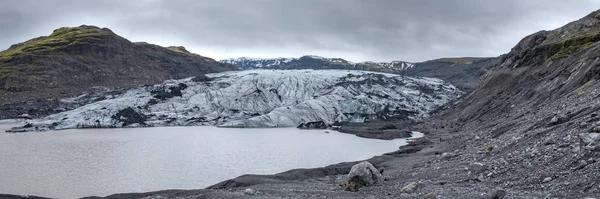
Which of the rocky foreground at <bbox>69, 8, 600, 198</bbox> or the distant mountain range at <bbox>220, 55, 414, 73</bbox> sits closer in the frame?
the rocky foreground at <bbox>69, 8, 600, 198</bbox>

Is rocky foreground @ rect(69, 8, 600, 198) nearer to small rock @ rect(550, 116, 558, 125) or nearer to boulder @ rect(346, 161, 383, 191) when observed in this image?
small rock @ rect(550, 116, 558, 125)

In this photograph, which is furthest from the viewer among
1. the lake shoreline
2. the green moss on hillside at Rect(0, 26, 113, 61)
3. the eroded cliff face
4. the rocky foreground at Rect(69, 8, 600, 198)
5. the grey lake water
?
the green moss on hillside at Rect(0, 26, 113, 61)

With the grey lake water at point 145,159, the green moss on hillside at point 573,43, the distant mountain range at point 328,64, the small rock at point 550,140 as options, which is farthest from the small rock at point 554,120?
the distant mountain range at point 328,64

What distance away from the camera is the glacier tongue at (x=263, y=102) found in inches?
1837

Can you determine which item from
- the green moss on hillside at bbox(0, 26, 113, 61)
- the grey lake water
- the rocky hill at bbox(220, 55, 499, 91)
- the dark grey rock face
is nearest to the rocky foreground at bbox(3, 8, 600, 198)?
the grey lake water

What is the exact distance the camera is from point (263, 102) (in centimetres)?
5572

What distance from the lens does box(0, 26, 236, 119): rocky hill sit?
6488 centimetres

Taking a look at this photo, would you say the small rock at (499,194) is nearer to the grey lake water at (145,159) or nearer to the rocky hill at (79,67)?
the grey lake water at (145,159)

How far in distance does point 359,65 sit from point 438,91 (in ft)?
305

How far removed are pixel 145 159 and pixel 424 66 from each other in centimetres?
11359

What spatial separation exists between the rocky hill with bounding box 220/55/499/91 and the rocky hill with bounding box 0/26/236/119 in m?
55.8

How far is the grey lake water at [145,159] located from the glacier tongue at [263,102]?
467 inches

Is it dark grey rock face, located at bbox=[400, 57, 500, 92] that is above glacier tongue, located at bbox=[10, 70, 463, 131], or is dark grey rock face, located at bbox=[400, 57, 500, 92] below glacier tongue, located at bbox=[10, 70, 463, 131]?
above

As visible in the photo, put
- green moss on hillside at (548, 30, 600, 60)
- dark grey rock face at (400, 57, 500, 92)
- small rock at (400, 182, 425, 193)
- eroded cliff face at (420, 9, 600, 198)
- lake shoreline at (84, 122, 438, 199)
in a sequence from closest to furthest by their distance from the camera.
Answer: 1. eroded cliff face at (420, 9, 600, 198)
2. small rock at (400, 182, 425, 193)
3. lake shoreline at (84, 122, 438, 199)
4. green moss on hillside at (548, 30, 600, 60)
5. dark grey rock face at (400, 57, 500, 92)
